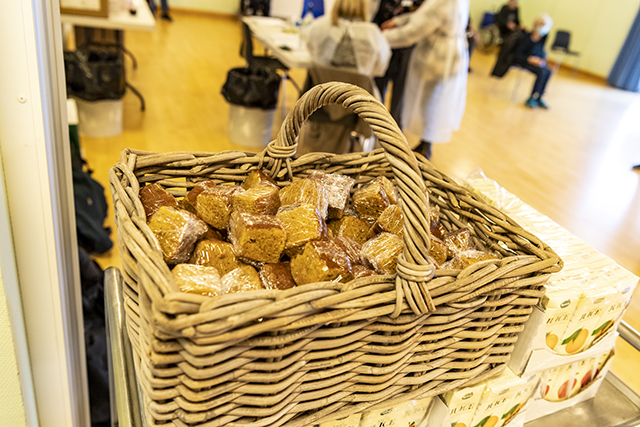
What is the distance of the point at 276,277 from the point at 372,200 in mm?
320

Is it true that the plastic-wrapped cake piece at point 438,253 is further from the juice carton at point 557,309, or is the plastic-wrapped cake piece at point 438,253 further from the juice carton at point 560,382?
the juice carton at point 560,382

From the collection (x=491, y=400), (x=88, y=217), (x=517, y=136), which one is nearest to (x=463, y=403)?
(x=491, y=400)

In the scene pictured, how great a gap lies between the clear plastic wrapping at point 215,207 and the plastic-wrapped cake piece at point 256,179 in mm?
57

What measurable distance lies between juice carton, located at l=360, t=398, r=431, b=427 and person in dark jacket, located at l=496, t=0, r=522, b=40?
9.96 meters

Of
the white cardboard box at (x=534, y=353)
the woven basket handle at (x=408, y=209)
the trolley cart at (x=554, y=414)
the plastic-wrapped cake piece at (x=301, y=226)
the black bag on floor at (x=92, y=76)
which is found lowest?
the black bag on floor at (x=92, y=76)

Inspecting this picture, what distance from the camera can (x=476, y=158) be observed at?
13.2ft

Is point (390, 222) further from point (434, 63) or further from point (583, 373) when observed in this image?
point (434, 63)

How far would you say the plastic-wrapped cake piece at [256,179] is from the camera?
38.0 inches

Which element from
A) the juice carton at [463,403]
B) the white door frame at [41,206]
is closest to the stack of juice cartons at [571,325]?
the juice carton at [463,403]

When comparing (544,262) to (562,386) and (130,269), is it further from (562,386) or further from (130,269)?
(130,269)

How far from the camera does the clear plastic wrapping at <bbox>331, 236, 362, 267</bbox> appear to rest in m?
0.86

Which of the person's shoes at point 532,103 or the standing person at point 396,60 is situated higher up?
the standing person at point 396,60

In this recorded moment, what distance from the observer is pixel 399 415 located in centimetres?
86

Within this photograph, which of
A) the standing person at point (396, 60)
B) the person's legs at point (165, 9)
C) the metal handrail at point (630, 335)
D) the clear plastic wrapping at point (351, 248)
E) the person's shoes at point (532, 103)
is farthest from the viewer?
the person's legs at point (165, 9)
